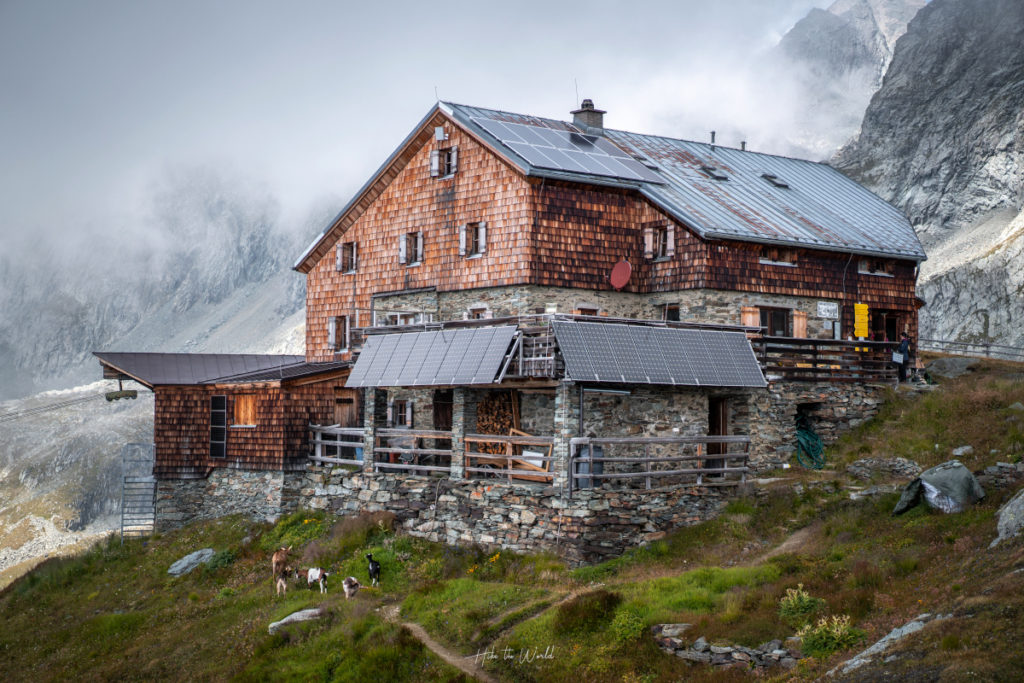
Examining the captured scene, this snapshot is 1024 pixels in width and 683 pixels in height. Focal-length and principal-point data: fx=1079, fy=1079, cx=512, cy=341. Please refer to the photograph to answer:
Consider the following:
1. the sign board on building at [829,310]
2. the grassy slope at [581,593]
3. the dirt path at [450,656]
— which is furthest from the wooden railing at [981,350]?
the dirt path at [450,656]

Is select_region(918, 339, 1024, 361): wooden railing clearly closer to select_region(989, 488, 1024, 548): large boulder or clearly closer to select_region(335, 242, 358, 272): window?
select_region(335, 242, 358, 272): window

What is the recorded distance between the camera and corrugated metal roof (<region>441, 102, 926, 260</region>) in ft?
115

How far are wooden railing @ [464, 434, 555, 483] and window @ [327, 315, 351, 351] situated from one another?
12.0 meters

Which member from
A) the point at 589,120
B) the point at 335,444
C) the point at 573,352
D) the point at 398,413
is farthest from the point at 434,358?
the point at 589,120

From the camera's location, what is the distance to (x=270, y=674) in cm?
2520

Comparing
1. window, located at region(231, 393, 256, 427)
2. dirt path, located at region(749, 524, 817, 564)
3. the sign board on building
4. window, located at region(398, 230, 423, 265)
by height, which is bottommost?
dirt path, located at region(749, 524, 817, 564)

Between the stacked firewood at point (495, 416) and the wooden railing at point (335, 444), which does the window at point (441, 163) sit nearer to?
the stacked firewood at point (495, 416)

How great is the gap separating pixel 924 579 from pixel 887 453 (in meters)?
10.9

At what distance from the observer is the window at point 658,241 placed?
35656 mm

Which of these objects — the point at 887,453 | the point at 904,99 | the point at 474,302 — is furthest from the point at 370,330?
the point at 904,99

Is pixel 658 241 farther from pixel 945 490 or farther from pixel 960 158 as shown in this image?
pixel 960 158

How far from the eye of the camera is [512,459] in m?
29.8

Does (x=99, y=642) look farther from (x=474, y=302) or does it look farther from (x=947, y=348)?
(x=947, y=348)

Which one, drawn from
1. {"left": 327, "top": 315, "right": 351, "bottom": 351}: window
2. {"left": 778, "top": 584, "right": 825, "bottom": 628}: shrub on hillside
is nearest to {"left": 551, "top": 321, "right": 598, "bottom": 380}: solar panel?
{"left": 778, "top": 584, "right": 825, "bottom": 628}: shrub on hillside
